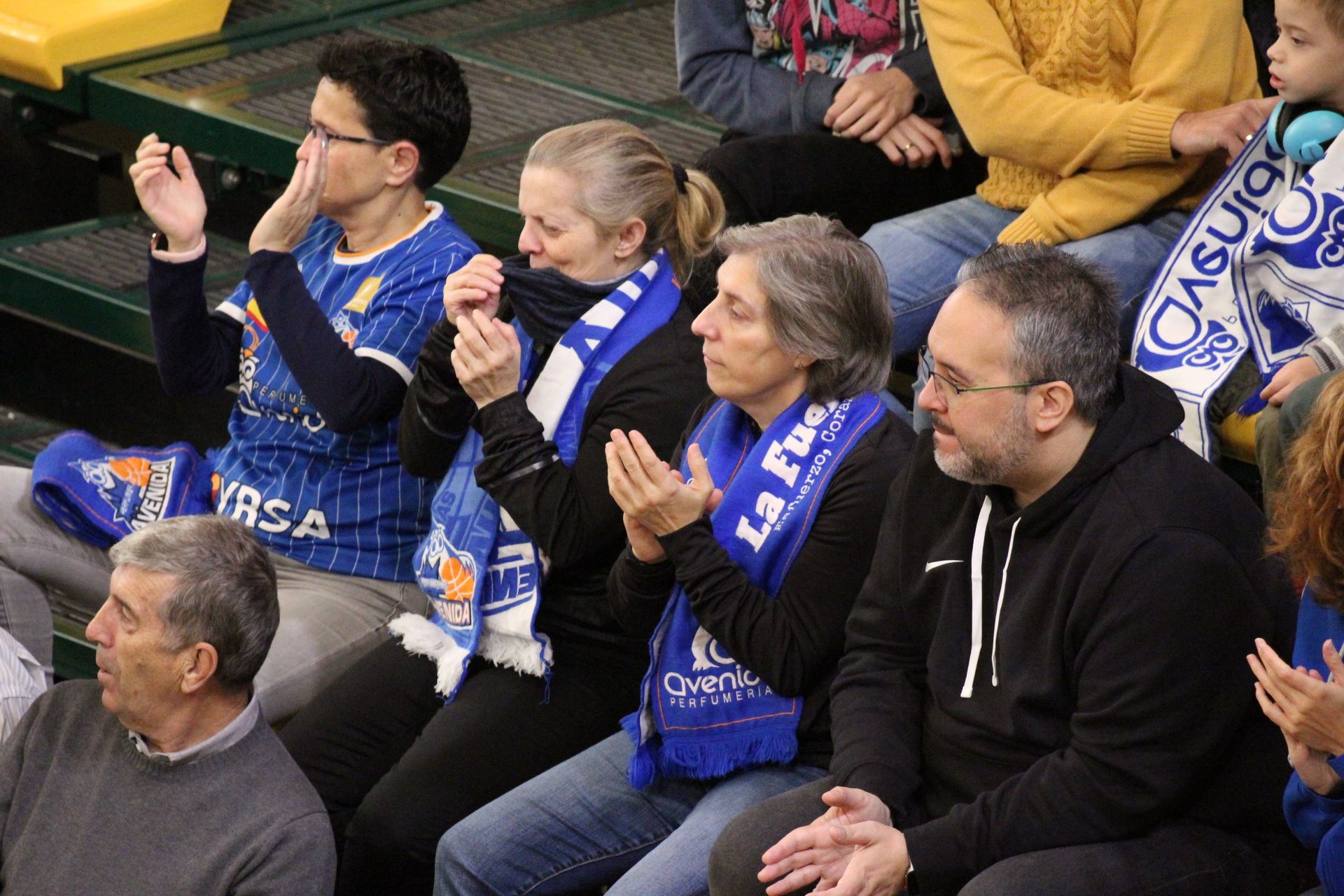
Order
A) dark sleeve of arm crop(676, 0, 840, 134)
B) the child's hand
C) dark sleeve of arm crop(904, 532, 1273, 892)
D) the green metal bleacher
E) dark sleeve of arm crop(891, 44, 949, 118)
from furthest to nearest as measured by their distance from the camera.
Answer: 1. the green metal bleacher
2. dark sleeve of arm crop(676, 0, 840, 134)
3. dark sleeve of arm crop(891, 44, 949, 118)
4. the child's hand
5. dark sleeve of arm crop(904, 532, 1273, 892)

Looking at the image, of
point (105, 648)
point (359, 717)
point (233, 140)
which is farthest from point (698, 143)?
point (105, 648)

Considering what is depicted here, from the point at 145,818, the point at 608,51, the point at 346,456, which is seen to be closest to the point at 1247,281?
the point at 346,456

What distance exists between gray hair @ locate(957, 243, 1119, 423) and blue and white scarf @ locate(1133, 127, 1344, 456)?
1.80ft

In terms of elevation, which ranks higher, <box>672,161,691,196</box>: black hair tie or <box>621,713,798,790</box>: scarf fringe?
<box>672,161,691,196</box>: black hair tie

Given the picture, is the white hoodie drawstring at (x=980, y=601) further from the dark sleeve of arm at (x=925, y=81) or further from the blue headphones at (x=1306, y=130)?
the dark sleeve of arm at (x=925, y=81)

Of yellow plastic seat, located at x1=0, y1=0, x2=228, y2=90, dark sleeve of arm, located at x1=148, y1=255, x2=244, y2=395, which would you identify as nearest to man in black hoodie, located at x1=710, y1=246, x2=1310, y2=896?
dark sleeve of arm, located at x1=148, y1=255, x2=244, y2=395

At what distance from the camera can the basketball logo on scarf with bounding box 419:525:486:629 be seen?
290 cm

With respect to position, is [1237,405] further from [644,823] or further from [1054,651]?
[644,823]

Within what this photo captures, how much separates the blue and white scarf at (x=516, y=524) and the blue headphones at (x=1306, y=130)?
960 mm

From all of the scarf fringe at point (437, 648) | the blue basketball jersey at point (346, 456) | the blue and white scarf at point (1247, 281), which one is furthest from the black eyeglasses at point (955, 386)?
the blue basketball jersey at point (346, 456)

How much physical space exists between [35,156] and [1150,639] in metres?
3.71

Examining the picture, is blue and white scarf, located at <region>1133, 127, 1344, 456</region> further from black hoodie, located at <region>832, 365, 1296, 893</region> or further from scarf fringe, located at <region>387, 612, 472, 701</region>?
scarf fringe, located at <region>387, 612, 472, 701</region>

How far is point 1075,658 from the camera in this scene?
2.20 metres

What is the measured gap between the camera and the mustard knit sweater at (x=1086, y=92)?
3020 millimetres
